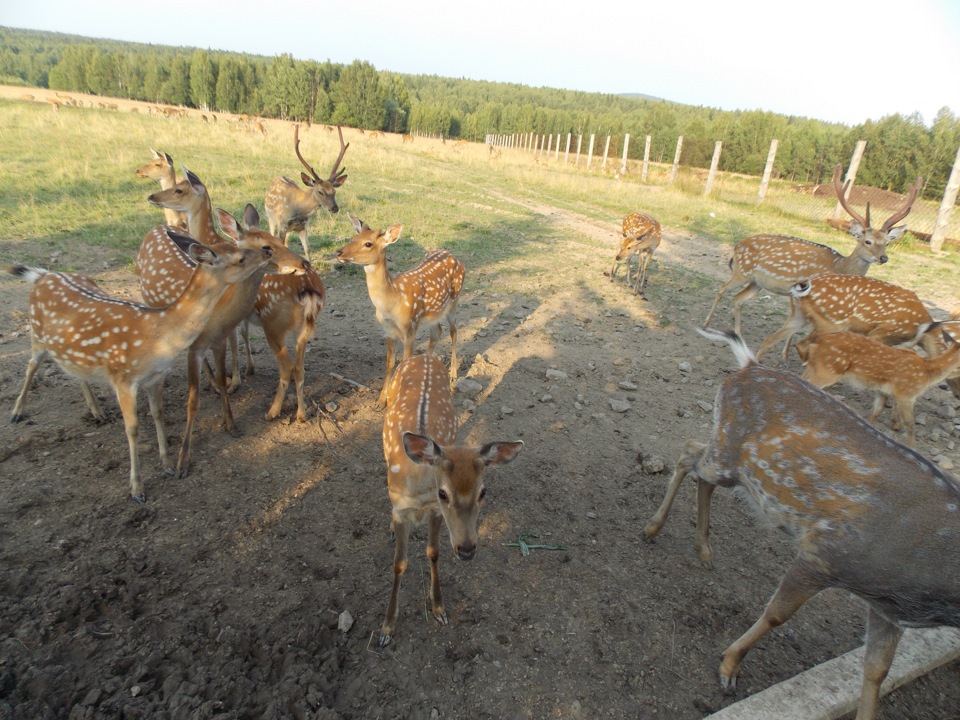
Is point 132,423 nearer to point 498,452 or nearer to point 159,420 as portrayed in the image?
point 159,420

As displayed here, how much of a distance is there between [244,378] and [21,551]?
2.41 meters

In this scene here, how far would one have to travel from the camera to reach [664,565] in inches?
140

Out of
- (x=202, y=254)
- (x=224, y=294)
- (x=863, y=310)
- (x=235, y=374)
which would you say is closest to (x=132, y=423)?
(x=224, y=294)

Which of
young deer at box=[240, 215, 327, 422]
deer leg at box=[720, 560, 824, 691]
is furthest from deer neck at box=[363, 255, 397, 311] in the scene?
deer leg at box=[720, 560, 824, 691]

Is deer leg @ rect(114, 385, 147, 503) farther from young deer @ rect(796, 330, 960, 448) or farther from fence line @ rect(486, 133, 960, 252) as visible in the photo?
fence line @ rect(486, 133, 960, 252)

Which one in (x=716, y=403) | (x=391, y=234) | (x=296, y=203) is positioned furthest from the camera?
(x=296, y=203)

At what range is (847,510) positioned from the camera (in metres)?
2.66

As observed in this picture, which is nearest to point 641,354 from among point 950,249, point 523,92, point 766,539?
point 766,539

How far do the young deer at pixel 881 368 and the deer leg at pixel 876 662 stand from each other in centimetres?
279

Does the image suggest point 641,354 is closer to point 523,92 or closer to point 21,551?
point 21,551

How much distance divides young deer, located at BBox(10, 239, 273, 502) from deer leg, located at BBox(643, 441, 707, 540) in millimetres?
3185

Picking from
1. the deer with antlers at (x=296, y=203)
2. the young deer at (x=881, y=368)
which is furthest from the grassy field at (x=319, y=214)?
the young deer at (x=881, y=368)

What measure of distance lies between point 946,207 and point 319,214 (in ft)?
50.5

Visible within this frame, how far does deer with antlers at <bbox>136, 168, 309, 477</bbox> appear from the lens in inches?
159
